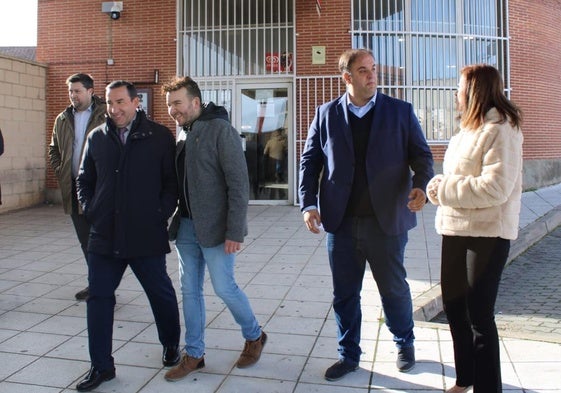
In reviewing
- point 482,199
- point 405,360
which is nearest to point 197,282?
point 405,360

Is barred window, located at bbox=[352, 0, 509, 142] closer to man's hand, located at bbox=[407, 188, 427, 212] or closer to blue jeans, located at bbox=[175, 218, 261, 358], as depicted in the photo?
man's hand, located at bbox=[407, 188, 427, 212]

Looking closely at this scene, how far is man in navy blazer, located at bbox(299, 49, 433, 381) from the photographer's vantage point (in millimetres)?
3551

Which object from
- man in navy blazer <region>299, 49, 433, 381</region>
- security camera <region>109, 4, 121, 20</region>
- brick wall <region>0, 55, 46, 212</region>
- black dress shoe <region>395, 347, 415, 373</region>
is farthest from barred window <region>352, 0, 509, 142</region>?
black dress shoe <region>395, 347, 415, 373</region>

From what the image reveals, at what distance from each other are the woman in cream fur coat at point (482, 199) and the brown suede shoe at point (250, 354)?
1422mm

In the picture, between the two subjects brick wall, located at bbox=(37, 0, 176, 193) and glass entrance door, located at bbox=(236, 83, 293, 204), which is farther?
brick wall, located at bbox=(37, 0, 176, 193)

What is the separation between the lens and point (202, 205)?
3.56 m

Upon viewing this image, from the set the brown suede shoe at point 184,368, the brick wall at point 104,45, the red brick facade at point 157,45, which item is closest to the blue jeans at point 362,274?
the brown suede shoe at point 184,368

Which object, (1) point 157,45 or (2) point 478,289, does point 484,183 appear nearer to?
(2) point 478,289

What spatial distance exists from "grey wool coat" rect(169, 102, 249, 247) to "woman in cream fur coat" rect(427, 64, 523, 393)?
46.0 inches

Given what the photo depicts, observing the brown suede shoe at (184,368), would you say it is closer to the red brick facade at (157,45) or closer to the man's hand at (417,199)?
the man's hand at (417,199)

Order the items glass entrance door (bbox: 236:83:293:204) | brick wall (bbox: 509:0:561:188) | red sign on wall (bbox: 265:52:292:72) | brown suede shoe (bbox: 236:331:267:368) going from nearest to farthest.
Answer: brown suede shoe (bbox: 236:331:267:368)
red sign on wall (bbox: 265:52:292:72)
glass entrance door (bbox: 236:83:293:204)
brick wall (bbox: 509:0:561:188)

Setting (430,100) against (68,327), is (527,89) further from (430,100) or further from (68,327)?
(68,327)

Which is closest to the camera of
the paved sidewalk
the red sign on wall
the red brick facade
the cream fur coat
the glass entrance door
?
the cream fur coat

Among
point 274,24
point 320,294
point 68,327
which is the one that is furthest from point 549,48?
point 68,327
